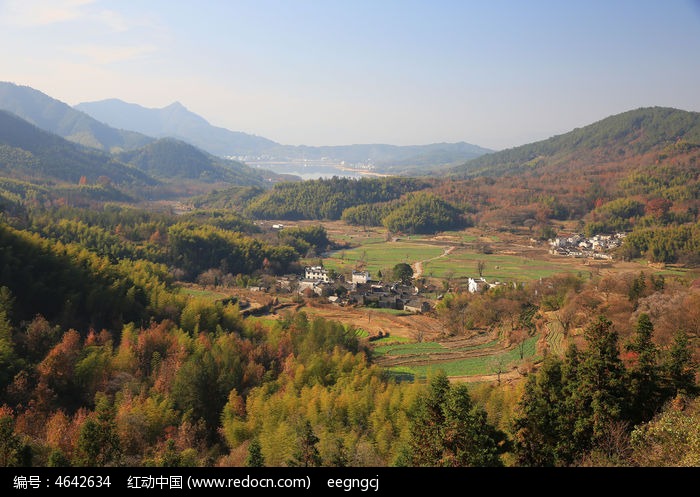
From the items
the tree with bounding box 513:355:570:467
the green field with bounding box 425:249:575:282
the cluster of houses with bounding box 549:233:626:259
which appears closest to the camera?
the tree with bounding box 513:355:570:467

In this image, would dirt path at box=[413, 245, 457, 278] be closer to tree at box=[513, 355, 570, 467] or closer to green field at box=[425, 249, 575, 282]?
green field at box=[425, 249, 575, 282]

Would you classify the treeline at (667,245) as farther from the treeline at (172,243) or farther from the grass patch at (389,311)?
the treeline at (172,243)

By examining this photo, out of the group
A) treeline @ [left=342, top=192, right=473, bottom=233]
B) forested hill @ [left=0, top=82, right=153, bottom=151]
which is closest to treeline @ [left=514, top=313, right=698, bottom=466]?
treeline @ [left=342, top=192, right=473, bottom=233]

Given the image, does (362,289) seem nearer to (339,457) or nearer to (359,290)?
(359,290)

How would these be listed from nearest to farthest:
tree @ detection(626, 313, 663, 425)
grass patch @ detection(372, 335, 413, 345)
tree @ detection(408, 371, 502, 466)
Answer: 1. tree @ detection(408, 371, 502, 466)
2. tree @ detection(626, 313, 663, 425)
3. grass patch @ detection(372, 335, 413, 345)

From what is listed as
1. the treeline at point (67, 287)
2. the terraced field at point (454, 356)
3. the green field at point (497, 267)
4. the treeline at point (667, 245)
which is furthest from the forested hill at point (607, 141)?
the treeline at point (67, 287)
